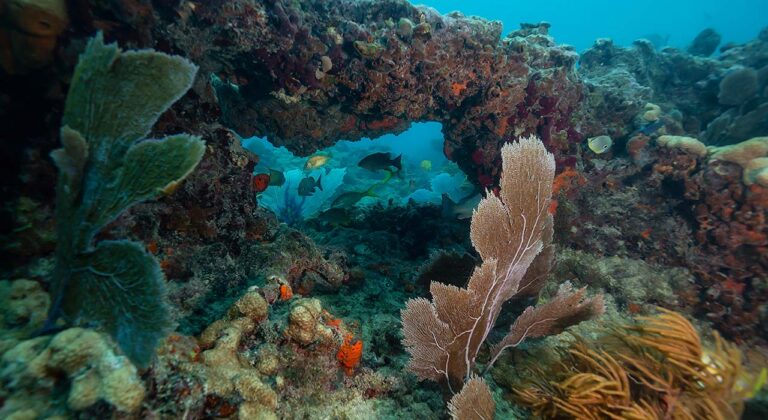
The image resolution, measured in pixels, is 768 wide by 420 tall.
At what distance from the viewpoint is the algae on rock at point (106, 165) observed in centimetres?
186

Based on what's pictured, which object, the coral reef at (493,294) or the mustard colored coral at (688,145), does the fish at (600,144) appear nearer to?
the mustard colored coral at (688,145)

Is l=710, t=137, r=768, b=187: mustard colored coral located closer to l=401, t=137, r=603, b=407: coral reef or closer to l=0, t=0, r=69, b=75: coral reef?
l=401, t=137, r=603, b=407: coral reef

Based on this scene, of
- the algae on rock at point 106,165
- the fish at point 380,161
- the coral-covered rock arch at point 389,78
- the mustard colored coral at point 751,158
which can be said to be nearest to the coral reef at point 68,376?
the algae on rock at point 106,165

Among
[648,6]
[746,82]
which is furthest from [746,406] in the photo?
[648,6]

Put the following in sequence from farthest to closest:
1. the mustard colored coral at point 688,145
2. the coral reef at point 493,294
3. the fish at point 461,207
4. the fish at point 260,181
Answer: the fish at point 461,207, the mustard colored coral at point 688,145, the fish at point 260,181, the coral reef at point 493,294

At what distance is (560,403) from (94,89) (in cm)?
355

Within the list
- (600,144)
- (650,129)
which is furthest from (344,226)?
(650,129)

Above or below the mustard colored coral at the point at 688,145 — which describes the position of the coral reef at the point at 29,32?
below

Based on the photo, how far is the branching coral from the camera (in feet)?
7.34

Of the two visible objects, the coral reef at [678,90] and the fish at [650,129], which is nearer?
the fish at [650,129]

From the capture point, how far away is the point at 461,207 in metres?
6.77

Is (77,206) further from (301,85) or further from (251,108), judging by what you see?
(251,108)

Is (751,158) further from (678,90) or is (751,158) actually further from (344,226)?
(344,226)

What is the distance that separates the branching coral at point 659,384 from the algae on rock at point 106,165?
2871mm
